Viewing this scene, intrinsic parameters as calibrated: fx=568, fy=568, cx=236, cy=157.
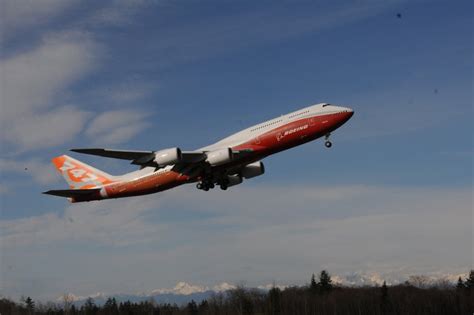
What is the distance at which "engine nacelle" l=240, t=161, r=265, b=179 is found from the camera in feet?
183

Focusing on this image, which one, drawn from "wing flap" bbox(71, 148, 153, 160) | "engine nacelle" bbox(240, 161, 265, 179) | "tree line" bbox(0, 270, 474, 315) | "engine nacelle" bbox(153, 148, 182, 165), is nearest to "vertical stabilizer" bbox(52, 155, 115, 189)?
"wing flap" bbox(71, 148, 153, 160)

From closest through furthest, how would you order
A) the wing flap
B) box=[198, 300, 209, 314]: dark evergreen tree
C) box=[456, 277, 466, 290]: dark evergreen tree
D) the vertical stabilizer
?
the wing flap < the vertical stabilizer < box=[198, 300, 209, 314]: dark evergreen tree < box=[456, 277, 466, 290]: dark evergreen tree

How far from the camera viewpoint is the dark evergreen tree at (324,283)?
13800 centimetres

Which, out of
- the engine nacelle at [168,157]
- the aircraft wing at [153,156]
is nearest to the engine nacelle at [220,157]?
the aircraft wing at [153,156]

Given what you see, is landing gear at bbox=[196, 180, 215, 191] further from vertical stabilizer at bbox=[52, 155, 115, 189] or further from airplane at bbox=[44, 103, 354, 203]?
vertical stabilizer at bbox=[52, 155, 115, 189]

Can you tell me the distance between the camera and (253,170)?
56.2 meters

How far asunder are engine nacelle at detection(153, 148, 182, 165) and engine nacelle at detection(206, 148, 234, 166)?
287 centimetres

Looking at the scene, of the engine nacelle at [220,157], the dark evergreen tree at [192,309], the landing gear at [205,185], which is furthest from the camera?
the dark evergreen tree at [192,309]

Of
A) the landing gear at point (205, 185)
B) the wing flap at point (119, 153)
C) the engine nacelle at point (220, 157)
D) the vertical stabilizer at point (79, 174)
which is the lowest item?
the landing gear at point (205, 185)

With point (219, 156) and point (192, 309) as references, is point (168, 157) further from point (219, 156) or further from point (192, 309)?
point (192, 309)

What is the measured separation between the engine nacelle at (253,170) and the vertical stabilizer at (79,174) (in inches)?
513

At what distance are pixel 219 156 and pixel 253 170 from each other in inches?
372

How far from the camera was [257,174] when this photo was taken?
56.3m

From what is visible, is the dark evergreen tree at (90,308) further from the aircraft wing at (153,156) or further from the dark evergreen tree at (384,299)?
the aircraft wing at (153,156)
